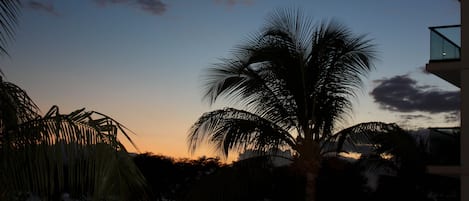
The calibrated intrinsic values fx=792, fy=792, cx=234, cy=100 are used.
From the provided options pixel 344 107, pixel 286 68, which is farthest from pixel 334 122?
pixel 286 68

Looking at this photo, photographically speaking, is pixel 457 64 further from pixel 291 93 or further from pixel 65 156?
pixel 65 156

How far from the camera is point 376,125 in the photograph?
2200cm

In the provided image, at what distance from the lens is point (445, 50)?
77.7ft

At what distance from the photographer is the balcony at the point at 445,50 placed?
916 inches

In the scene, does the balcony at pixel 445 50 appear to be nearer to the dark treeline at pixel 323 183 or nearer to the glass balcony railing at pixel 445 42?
the glass balcony railing at pixel 445 42

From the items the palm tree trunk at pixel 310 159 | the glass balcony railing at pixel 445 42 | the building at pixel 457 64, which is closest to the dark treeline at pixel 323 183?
→ the palm tree trunk at pixel 310 159

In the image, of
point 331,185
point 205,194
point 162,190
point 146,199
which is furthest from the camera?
point 162,190

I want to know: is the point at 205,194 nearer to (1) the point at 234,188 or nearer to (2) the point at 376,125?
(1) the point at 234,188

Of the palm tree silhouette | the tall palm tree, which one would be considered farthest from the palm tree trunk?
the palm tree silhouette

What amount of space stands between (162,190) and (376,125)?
28877 millimetres

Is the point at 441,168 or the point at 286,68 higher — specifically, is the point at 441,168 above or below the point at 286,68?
below

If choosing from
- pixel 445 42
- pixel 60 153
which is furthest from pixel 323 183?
pixel 60 153

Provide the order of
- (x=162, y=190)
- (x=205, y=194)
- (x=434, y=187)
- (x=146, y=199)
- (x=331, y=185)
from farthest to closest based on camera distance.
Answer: (x=162, y=190), (x=331, y=185), (x=434, y=187), (x=205, y=194), (x=146, y=199)

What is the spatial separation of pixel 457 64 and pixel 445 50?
0.81m
